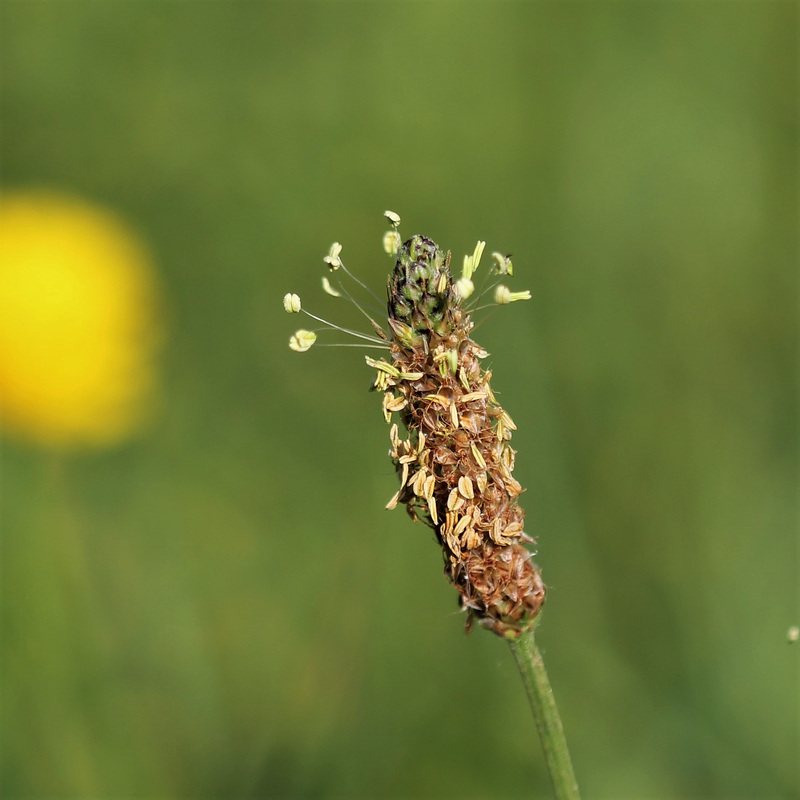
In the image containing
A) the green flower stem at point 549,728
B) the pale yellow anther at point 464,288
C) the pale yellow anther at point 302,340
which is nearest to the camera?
the green flower stem at point 549,728

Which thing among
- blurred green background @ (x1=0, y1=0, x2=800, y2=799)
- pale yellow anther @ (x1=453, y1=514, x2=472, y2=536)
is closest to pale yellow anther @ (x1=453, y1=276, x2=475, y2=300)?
pale yellow anther @ (x1=453, y1=514, x2=472, y2=536)

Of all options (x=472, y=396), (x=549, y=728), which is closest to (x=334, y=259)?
(x=472, y=396)

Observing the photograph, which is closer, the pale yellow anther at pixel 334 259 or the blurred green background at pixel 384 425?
the pale yellow anther at pixel 334 259

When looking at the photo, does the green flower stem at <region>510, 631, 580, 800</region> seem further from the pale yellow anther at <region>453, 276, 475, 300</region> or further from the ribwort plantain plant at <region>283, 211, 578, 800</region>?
the pale yellow anther at <region>453, 276, 475, 300</region>

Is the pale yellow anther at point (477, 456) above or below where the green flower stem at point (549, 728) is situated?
above

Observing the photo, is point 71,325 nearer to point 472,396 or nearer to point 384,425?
point 384,425

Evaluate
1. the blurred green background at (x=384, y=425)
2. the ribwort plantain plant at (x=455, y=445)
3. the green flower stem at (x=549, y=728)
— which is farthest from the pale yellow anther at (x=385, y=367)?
the blurred green background at (x=384, y=425)

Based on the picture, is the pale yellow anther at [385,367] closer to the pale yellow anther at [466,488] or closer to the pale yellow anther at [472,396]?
the pale yellow anther at [472,396]
